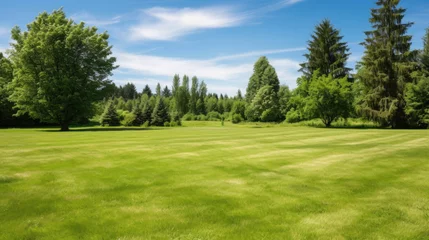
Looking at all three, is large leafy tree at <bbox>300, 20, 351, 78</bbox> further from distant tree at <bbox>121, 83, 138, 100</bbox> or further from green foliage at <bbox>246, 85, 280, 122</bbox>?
distant tree at <bbox>121, 83, 138, 100</bbox>

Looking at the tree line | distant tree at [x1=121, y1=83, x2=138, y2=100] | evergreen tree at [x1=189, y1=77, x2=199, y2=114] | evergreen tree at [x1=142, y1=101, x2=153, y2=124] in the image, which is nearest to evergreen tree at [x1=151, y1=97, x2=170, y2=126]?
the tree line

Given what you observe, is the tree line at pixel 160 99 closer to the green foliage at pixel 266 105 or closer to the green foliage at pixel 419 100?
the green foliage at pixel 419 100

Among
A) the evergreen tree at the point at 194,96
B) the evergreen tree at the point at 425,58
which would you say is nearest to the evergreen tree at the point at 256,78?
the evergreen tree at the point at 194,96

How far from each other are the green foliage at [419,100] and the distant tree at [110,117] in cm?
5570

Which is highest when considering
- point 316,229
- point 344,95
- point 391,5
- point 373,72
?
point 391,5

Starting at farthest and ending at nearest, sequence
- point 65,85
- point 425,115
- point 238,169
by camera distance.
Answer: point 425,115 < point 65,85 < point 238,169

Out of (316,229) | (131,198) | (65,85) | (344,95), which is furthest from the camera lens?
(344,95)

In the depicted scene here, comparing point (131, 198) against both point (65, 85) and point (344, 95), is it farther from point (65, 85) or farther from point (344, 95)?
point (344, 95)

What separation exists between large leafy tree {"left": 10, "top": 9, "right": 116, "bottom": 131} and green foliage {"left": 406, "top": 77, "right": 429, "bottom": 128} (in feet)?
133

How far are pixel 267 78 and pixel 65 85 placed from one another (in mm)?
52543

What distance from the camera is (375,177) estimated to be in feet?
28.3

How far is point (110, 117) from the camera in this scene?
63.9 metres

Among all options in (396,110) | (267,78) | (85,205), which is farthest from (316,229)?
(267,78)

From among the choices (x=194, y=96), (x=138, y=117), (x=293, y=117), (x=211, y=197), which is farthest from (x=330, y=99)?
(x=194, y=96)
